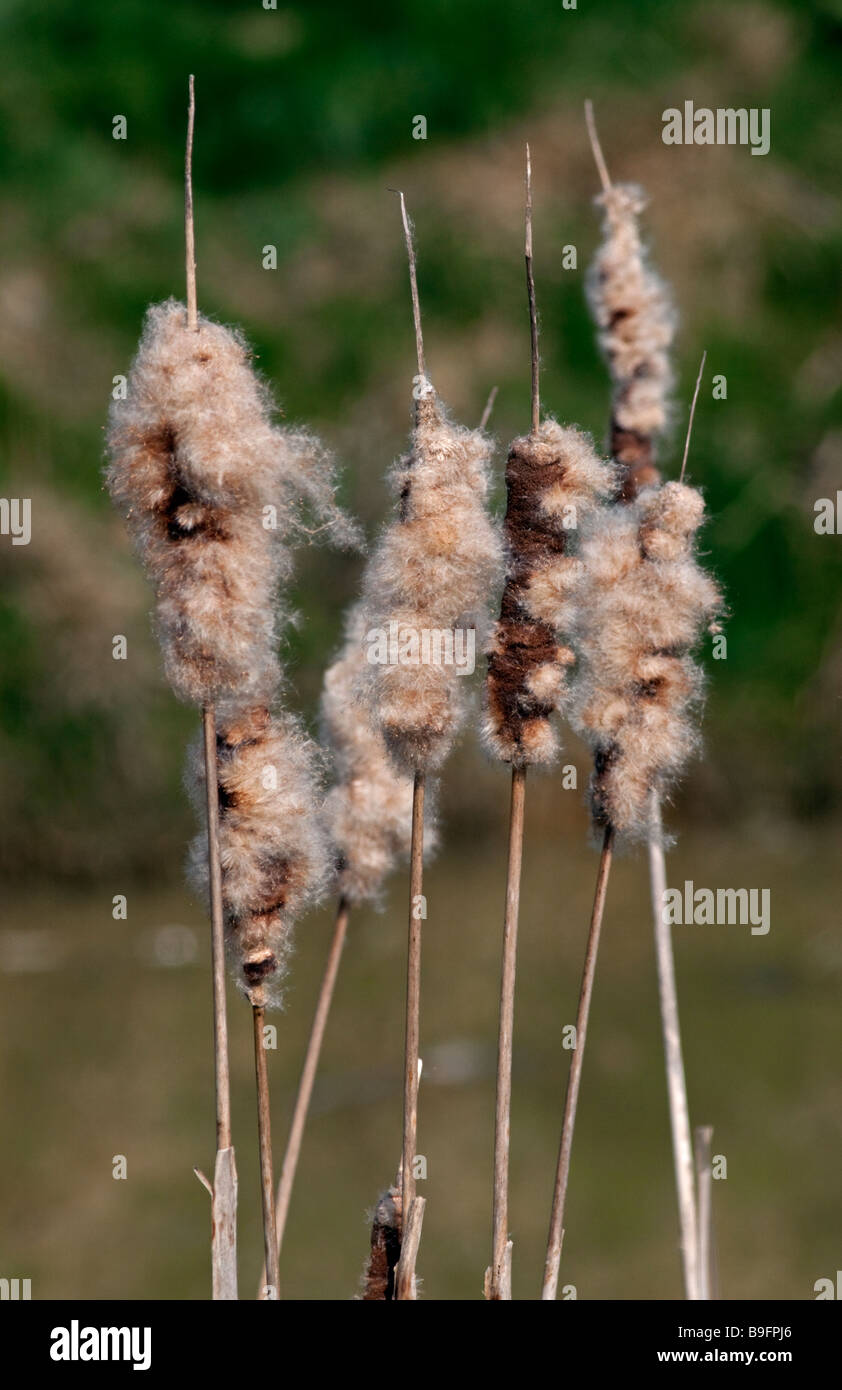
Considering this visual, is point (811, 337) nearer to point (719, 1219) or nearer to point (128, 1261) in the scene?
point (719, 1219)

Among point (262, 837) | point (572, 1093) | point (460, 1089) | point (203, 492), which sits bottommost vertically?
point (572, 1093)

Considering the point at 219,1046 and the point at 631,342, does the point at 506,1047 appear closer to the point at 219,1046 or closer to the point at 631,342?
the point at 219,1046

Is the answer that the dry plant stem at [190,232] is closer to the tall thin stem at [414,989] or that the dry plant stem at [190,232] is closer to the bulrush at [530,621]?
the bulrush at [530,621]

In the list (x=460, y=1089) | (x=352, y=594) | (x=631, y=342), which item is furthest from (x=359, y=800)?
(x=352, y=594)

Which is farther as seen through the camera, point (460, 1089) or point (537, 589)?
point (460, 1089)
